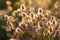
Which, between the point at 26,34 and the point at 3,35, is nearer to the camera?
the point at 26,34

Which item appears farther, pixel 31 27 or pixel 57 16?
pixel 57 16

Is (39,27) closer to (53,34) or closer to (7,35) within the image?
(53,34)

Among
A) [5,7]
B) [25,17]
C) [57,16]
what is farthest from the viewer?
[5,7]

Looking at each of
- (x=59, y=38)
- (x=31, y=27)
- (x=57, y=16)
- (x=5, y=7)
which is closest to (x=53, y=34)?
(x=59, y=38)

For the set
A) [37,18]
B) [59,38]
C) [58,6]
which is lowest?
[59,38]

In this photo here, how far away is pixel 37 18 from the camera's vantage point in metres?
4.86

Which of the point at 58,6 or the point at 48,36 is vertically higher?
the point at 58,6

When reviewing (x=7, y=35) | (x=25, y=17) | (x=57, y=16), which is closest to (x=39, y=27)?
(x=25, y=17)

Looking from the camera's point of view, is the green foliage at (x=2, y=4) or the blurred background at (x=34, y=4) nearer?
the blurred background at (x=34, y=4)

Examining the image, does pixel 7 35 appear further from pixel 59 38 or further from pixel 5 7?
pixel 5 7

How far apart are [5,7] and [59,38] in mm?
3098

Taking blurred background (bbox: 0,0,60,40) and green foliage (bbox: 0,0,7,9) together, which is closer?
blurred background (bbox: 0,0,60,40)

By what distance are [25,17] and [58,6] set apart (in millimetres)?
2359

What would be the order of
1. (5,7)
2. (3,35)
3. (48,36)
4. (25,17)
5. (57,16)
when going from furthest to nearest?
(5,7)
(57,16)
(3,35)
(25,17)
(48,36)
